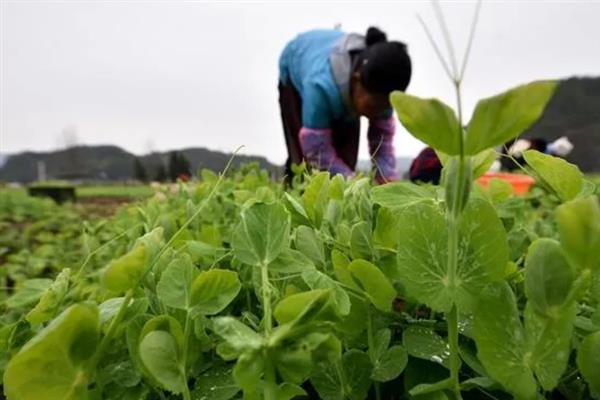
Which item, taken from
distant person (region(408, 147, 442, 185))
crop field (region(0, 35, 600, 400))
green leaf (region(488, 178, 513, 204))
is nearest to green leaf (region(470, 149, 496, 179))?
crop field (region(0, 35, 600, 400))

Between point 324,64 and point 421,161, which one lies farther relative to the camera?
point 324,64

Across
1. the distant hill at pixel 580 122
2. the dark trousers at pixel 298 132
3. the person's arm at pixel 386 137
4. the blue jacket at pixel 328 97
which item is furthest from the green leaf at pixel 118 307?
the distant hill at pixel 580 122

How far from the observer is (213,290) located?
0.23 m

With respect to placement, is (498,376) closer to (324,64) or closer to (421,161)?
(421,161)

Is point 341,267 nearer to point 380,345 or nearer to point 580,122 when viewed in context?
point 380,345

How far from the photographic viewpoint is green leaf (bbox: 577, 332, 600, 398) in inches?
7.6

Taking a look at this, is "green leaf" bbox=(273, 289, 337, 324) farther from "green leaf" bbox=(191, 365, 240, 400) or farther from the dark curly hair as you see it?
the dark curly hair

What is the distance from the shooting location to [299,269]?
9.7 inches

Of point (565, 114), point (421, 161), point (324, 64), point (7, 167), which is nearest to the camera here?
point (421, 161)

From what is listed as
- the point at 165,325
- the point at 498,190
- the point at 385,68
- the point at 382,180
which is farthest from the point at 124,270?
the point at 385,68

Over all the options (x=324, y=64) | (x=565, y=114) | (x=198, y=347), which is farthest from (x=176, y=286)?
(x=565, y=114)

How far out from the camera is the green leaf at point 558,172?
238mm

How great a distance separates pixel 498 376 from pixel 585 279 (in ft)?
0.14

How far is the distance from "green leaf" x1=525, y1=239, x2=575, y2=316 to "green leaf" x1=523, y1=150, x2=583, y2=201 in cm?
7
